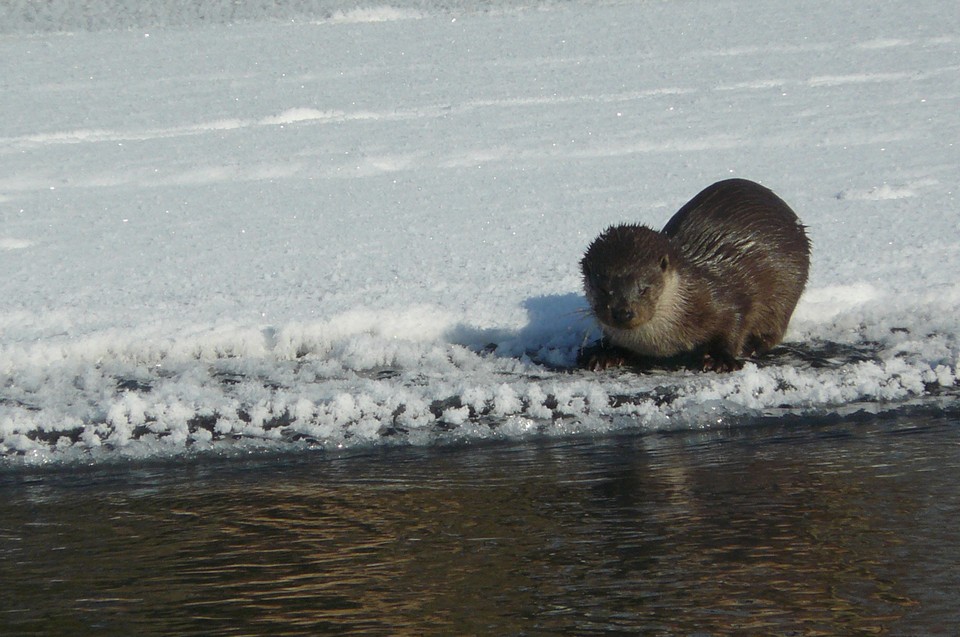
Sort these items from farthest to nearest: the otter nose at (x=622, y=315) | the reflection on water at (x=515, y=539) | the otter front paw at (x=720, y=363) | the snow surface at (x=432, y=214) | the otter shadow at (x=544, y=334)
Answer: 1. the otter shadow at (x=544, y=334)
2. the otter front paw at (x=720, y=363)
3. the otter nose at (x=622, y=315)
4. the snow surface at (x=432, y=214)
5. the reflection on water at (x=515, y=539)

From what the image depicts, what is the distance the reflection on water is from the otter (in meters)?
0.59

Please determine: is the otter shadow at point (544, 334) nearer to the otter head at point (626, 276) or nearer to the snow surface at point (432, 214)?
the snow surface at point (432, 214)

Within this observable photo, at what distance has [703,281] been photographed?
395cm

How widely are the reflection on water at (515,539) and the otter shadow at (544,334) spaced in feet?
2.33

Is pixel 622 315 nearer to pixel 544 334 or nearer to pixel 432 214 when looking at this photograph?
pixel 544 334

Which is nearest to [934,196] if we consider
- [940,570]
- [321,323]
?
[321,323]

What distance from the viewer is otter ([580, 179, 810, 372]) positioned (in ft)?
12.3

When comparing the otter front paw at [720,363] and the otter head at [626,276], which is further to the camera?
the otter front paw at [720,363]

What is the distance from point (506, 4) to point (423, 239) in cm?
827

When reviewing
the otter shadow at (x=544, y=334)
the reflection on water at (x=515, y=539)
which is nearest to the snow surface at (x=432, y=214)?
the otter shadow at (x=544, y=334)

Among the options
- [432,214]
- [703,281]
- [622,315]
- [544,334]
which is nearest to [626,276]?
[622,315]

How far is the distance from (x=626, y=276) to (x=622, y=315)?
121 mm

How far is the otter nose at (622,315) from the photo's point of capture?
146 inches

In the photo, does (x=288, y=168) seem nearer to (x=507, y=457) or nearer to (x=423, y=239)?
(x=423, y=239)
